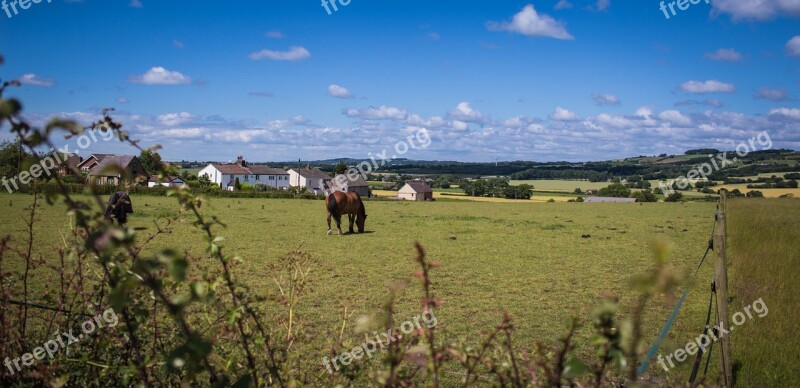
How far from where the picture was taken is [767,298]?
7516 millimetres

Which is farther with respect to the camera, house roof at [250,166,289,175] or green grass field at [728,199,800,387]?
house roof at [250,166,289,175]

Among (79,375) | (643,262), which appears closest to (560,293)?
(643,262)

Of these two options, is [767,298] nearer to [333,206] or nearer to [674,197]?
[333,206]

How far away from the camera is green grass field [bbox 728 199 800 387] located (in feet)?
18.0

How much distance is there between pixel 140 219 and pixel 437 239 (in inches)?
434

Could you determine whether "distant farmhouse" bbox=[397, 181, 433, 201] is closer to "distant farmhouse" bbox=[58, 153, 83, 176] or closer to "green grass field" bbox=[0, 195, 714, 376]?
"green grass field" bbox=[0, 195, 714, 376]

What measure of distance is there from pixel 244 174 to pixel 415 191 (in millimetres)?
26275

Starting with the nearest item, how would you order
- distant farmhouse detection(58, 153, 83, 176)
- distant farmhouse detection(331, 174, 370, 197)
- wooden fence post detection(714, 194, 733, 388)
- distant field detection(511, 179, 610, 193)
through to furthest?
distant farmhouse detection(58, 153, 83, 176) → wooden fence post detection(714, 194, 733, 388) → distant farmhouse detection(331, 174, 370, 197) → distant field detection(511, 179, 610, 193)

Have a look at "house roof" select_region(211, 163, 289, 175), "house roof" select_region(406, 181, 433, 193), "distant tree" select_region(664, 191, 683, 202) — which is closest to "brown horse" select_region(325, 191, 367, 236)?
"distant tree" select_region(664, 191, 683, 202)

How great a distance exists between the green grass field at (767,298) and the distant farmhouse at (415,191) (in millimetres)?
50432

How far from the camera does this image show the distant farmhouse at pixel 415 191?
64.5 metres

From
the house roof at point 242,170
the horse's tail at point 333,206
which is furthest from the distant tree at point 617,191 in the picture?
the horse's tail at point 333,206

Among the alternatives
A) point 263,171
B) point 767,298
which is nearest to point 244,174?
point 263,171

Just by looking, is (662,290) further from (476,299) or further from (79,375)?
(476,299)
